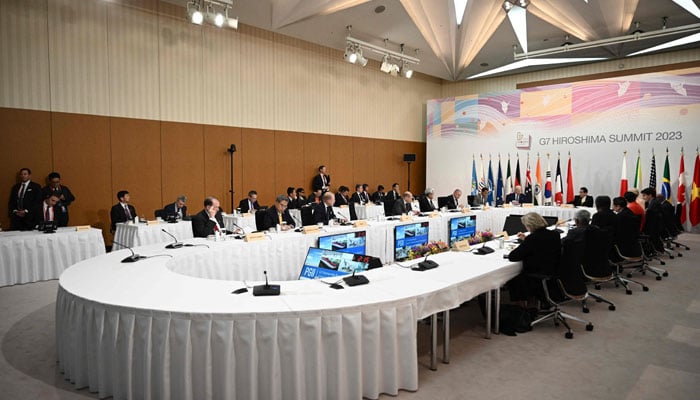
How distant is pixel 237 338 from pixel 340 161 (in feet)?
37.3

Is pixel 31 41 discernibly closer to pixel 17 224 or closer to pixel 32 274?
pixel 17 224

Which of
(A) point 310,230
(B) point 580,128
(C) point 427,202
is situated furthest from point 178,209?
(B) point 580,128

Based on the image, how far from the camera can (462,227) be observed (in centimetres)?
900

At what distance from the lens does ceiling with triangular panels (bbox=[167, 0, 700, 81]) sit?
Result: 32.7ft

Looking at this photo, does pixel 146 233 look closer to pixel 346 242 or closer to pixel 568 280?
pixel 346 242

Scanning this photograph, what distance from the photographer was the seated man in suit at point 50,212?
289 inches

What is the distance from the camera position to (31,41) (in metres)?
8.05

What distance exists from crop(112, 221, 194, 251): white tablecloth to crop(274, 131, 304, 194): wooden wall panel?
174 inches

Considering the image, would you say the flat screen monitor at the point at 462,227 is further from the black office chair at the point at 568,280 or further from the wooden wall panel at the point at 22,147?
the wooden wall panel at the point at 22,147

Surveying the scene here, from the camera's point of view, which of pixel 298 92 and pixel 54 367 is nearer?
pixel 54 367

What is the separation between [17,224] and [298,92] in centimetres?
752

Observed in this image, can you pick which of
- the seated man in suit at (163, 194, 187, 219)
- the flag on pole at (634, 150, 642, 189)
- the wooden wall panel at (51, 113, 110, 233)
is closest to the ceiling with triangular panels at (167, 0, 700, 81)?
the wooden wall panel at (51, 113, 110, 233)

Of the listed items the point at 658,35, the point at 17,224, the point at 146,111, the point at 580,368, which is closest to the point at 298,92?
the point at 146,111

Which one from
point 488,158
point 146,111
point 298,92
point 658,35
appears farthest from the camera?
point 488,158
